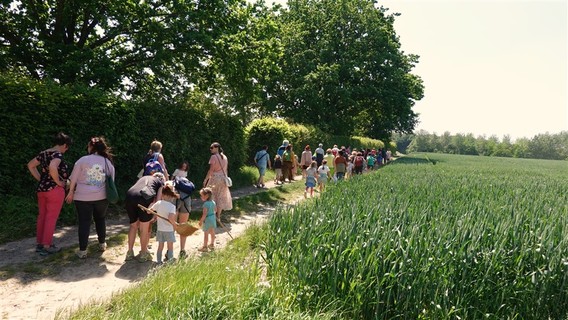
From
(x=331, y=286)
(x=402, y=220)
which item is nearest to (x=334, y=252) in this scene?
(x=331, y=286)

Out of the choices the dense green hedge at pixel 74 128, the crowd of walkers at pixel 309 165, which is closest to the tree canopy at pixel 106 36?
the dense green hedge at pixel 74 128

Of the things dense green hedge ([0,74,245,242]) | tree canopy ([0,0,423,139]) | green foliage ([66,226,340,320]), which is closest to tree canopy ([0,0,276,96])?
tree canopy ([0,0,423,139])

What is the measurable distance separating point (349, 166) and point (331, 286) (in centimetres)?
1196

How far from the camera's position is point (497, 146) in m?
135

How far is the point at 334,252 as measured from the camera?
3.65 m

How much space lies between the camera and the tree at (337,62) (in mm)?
31078

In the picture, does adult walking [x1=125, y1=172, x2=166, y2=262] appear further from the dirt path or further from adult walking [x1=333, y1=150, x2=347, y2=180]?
adult walking [x1=333, y1=150, x2=347, y2=180]

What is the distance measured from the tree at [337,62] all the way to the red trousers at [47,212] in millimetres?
25593

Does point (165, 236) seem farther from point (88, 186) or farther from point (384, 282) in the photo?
point (384, 282)

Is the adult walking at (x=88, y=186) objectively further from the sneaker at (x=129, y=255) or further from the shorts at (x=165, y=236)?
the shorts at (x=165, y=236)

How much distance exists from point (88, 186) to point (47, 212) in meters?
0.82

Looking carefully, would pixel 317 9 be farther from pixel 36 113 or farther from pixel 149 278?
pixel 149 278

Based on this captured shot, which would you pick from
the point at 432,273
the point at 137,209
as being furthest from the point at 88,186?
the point at 432,273

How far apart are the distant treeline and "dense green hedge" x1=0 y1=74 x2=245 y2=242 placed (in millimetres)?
132921
